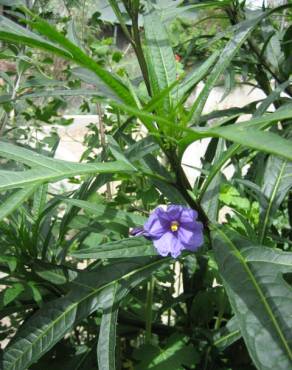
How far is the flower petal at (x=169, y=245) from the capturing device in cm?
89

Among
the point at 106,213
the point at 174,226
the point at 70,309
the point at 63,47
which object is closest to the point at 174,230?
the point at 174,226

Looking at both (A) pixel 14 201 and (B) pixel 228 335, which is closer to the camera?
(A) pixel 14 201

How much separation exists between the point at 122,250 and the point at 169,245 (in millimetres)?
85

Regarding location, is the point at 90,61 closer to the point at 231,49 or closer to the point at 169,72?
the point at 169,72

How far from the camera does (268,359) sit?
0.63 meters

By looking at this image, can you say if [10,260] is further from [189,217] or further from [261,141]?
[261,141]

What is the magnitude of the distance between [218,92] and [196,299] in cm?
455

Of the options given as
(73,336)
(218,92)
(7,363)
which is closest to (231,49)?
(7,363)

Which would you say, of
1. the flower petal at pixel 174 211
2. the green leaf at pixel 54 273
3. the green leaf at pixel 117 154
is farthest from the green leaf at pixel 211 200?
the green leaf at pixel 54 273

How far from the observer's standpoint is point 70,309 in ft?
3.05

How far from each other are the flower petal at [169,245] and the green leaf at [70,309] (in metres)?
0.05

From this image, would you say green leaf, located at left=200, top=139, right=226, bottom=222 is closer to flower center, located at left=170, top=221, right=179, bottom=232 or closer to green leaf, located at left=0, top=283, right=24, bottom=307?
flower center, located at left=170, top=221, right=179, bottom=232

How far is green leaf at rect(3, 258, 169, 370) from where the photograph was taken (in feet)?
2.89

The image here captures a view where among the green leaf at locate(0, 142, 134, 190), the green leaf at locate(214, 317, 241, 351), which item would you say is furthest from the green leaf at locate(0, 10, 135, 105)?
the green leaf at locate(214, 317, 241, 351)
